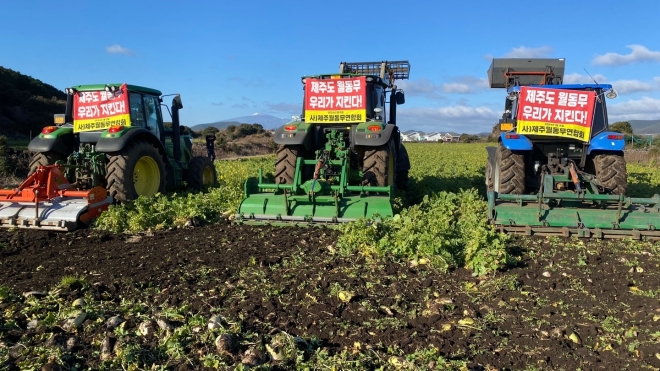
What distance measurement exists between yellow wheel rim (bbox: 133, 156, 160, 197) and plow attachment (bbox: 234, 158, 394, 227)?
93.2 inches

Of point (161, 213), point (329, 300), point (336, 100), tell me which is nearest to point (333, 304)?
point (329, 300)

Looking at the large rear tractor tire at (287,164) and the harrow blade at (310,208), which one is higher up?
the large rear tractor tire at (287,164)

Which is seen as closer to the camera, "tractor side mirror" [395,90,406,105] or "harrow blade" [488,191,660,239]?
"harrow blade" [488,191,660,239]

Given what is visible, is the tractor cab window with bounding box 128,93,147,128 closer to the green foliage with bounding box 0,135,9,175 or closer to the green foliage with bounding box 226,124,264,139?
the green foliage with bounding box 0,135,9,175

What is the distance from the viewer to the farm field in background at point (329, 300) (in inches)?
127

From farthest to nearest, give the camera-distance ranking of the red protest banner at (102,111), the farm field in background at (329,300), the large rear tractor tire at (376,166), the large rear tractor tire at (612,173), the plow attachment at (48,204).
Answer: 1. the red protest banner at (102,111)
2. the large rear tractor tire at (376,166)
3. the large rear tractor tire at (612,173)
4. the plow attachment at (48,204)
5. the farm field in background at (329,300)

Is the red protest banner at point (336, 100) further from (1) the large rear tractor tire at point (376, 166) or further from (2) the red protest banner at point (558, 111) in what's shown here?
(2) the red protest banner at point (558, 111)

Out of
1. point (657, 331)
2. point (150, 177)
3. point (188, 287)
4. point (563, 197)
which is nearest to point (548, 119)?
point (563, 197)

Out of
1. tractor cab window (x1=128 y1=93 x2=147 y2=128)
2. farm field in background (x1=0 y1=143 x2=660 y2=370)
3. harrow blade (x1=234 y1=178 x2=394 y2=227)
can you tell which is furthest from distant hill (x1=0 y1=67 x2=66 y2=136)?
farm field in background (x1=0 y1=143 x2=660 y2=370)

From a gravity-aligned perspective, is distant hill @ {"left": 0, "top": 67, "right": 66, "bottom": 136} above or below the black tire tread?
above

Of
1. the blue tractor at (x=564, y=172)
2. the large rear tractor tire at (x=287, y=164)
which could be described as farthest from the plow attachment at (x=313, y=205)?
the blue tractor at (x=564, y=172)

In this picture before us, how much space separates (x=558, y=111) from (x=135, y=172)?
726cm

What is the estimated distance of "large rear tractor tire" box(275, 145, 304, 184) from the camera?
841 centimetres

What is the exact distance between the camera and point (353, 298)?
14.0ft
